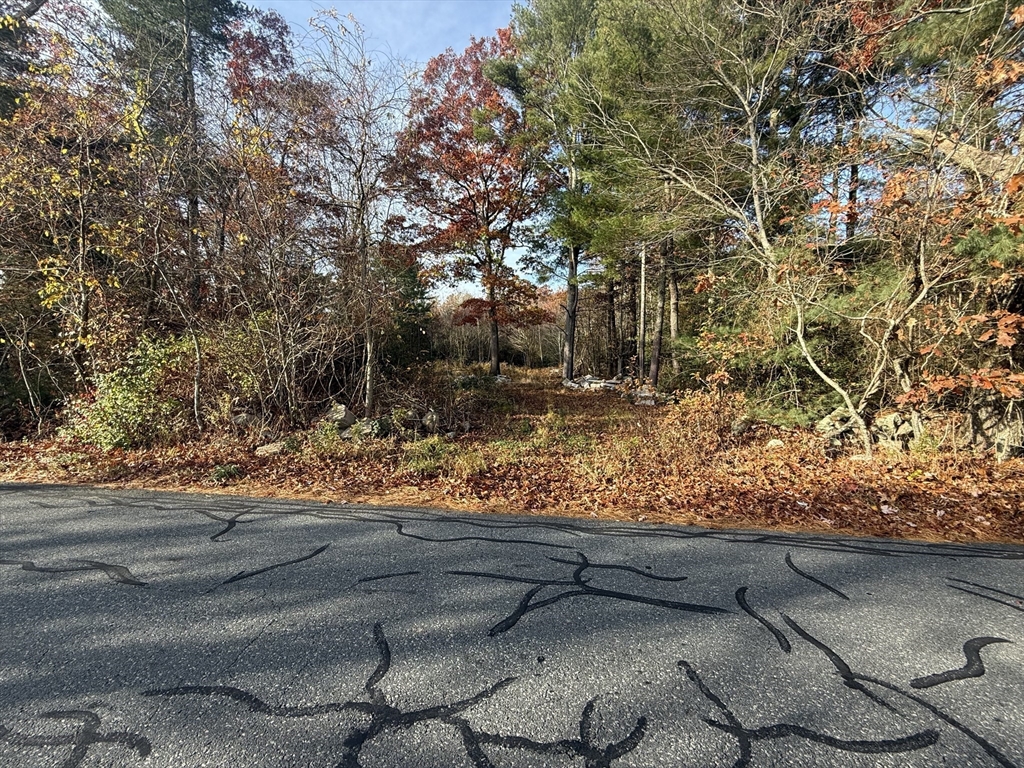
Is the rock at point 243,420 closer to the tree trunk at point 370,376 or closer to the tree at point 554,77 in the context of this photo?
the tree trunk at point 370,376

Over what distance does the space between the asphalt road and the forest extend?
2218mm

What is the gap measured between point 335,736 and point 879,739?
2.02 meters

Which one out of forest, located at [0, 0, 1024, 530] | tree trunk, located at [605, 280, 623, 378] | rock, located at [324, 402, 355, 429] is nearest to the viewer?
forest, located at [0, 0, 1024, 530]

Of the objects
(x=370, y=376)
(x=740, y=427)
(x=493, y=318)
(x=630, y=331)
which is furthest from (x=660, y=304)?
(x=370, y=376)

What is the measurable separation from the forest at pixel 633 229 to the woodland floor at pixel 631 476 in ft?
0.40

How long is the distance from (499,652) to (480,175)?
1633cm

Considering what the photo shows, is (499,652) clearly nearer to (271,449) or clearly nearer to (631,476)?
(631,476)

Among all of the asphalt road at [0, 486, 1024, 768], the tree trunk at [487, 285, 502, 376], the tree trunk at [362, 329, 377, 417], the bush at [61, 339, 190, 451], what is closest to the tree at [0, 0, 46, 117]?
the bush at [61, 339, 190, 451]

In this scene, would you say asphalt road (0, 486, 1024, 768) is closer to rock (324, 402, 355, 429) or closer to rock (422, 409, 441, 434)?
rock (324, 402, 355, 429)

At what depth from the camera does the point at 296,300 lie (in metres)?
7.29

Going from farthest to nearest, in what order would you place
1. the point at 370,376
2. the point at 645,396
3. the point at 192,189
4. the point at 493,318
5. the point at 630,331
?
the point at 630,331
the point at 493,318
the point at 645,396
the point at 370,376
the point at 192,189

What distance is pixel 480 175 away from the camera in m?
15.7

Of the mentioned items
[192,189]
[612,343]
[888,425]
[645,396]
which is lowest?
[888,425]

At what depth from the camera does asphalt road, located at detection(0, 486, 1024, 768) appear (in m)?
1.56
